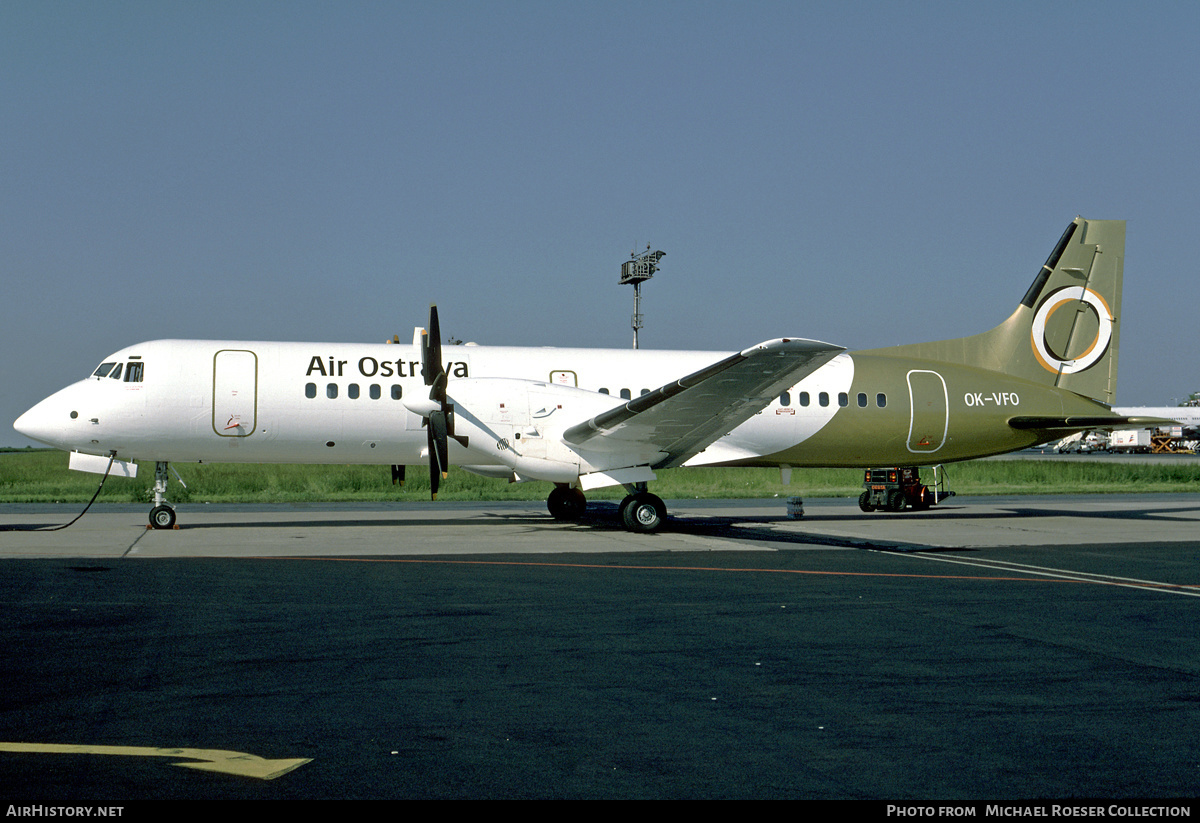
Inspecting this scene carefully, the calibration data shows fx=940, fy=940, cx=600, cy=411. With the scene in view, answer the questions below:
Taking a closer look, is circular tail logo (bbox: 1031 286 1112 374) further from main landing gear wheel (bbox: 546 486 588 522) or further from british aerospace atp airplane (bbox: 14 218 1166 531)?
main landing gear wheel (bbox: 546 486 588 522)

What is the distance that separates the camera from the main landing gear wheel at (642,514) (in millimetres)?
18312

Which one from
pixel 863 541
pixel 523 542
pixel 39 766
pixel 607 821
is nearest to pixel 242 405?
pixel 523 542

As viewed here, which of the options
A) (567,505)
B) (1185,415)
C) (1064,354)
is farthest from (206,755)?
(1185,415)

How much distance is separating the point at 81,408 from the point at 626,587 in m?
12.7

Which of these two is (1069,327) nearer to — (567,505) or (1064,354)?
(1064,354)

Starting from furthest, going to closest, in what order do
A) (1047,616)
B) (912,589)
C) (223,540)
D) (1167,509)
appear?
(1167,509) → (223,540) → (912,589) → (1047,616)

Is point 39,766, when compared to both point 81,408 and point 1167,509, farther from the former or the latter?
point 1167,509

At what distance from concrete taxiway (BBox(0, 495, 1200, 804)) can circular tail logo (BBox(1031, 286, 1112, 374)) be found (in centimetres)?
961

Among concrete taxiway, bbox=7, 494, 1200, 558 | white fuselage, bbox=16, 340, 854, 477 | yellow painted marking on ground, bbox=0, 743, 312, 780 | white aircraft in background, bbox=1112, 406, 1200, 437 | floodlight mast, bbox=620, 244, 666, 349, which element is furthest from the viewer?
white aircraft in background, bbox=1112, 406, 1200, 437

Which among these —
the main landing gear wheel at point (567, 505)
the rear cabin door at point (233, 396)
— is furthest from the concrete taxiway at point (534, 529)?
the rear cabin door at point (233, 396)

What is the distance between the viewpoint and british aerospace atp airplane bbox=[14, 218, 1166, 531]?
17.5 m

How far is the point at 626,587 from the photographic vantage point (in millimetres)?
11242

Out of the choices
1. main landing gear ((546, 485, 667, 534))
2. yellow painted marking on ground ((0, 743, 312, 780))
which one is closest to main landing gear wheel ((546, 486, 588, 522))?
main landing gear ((546, 485, 667, 534))

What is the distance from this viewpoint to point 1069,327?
76.3 feet
